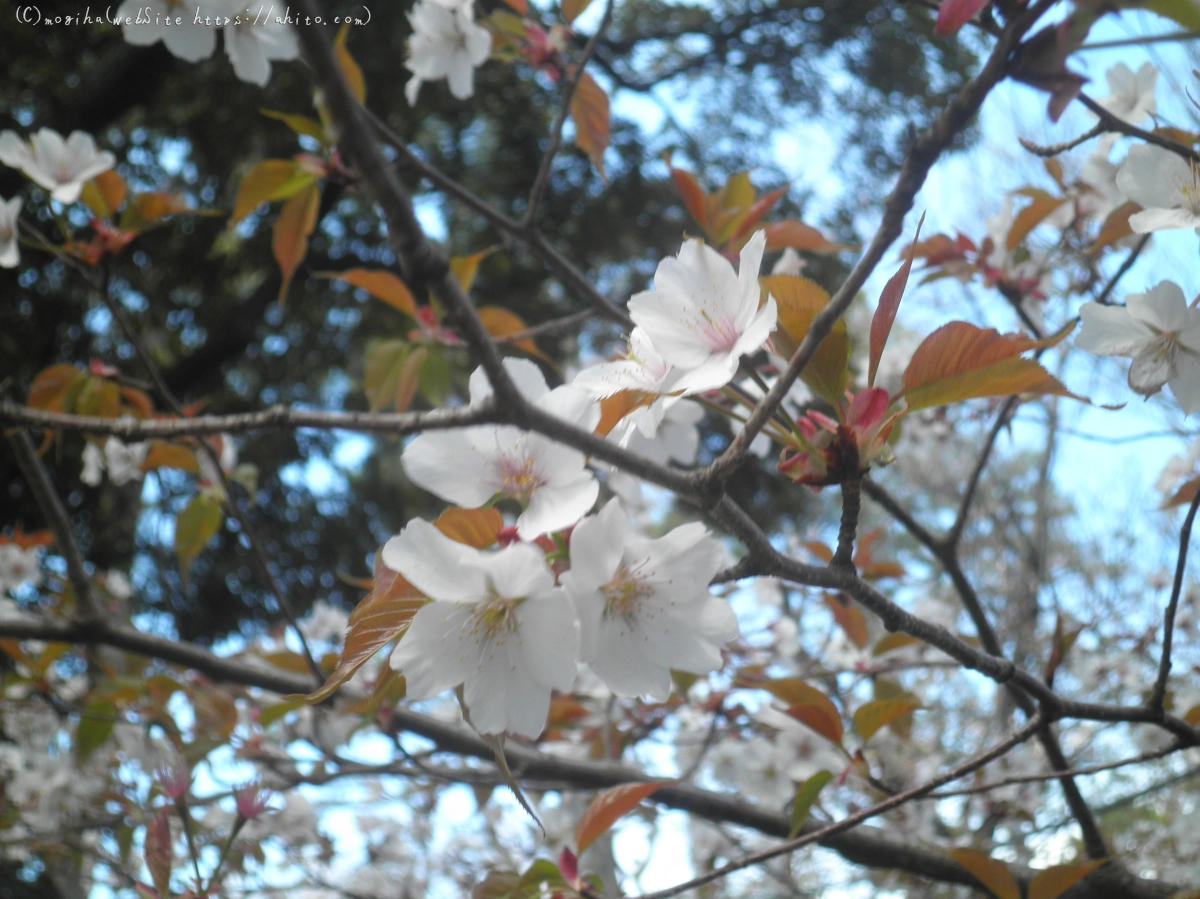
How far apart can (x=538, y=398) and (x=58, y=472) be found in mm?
3111

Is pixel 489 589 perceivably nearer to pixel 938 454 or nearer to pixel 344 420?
pixel 344 420

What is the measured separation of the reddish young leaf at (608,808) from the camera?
724mm

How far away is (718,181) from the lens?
3.51 meters

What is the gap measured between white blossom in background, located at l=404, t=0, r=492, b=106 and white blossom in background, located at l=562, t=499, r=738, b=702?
3.01 feet

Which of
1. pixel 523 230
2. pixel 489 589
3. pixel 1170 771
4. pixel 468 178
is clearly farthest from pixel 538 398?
pixel 1170 771

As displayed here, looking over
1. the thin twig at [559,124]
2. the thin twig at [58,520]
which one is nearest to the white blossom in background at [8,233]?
the thin twig at [58,520]

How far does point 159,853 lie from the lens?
84cm

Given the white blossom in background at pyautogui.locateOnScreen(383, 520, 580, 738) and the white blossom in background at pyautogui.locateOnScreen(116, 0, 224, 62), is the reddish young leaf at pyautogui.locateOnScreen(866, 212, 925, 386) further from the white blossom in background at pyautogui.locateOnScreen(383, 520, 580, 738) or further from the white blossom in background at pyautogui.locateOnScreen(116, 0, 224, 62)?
the white blossom in background at pyautogui.locateOnScreen(116, 0, 224, 62)

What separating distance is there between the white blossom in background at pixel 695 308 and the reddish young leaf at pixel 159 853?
74 cm

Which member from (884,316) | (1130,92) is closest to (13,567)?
(884,316)

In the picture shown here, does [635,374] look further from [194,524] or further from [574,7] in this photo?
[194,524]

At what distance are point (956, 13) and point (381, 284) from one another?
32.3 inches

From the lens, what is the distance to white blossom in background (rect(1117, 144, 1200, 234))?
2.04ft

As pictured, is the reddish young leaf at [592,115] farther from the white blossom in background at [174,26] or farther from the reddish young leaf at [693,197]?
the white blossom in background at [174,26]
